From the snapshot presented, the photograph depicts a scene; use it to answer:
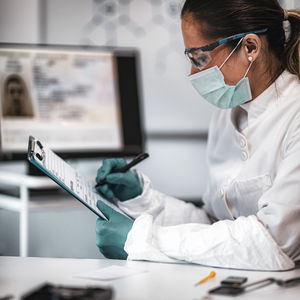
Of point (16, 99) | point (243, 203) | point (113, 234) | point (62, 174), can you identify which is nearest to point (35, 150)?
point (62, 174)

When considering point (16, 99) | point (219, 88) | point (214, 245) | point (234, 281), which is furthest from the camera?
point (16, 99)

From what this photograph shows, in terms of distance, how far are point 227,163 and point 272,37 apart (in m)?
0.41

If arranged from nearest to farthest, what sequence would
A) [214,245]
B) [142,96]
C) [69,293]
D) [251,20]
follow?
[69,293] → [214,245] → [251,20] → [142,96]

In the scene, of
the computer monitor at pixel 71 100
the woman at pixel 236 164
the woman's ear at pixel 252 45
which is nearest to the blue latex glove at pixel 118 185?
the woman at pixel 236 164

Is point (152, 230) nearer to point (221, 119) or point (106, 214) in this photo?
point (106, 214)

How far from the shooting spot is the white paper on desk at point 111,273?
961mm

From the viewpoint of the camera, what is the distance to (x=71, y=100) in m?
2.43

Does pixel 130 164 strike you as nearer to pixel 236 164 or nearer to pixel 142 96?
pixel 236 164

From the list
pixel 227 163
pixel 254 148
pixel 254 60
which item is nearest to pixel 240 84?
pixel 254 60

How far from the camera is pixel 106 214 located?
1230 millimetres

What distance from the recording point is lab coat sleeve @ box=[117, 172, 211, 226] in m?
1.49

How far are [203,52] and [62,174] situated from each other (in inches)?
20.6

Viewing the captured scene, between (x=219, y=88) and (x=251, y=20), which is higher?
(x=251, y=20)

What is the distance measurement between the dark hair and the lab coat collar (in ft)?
0.11
